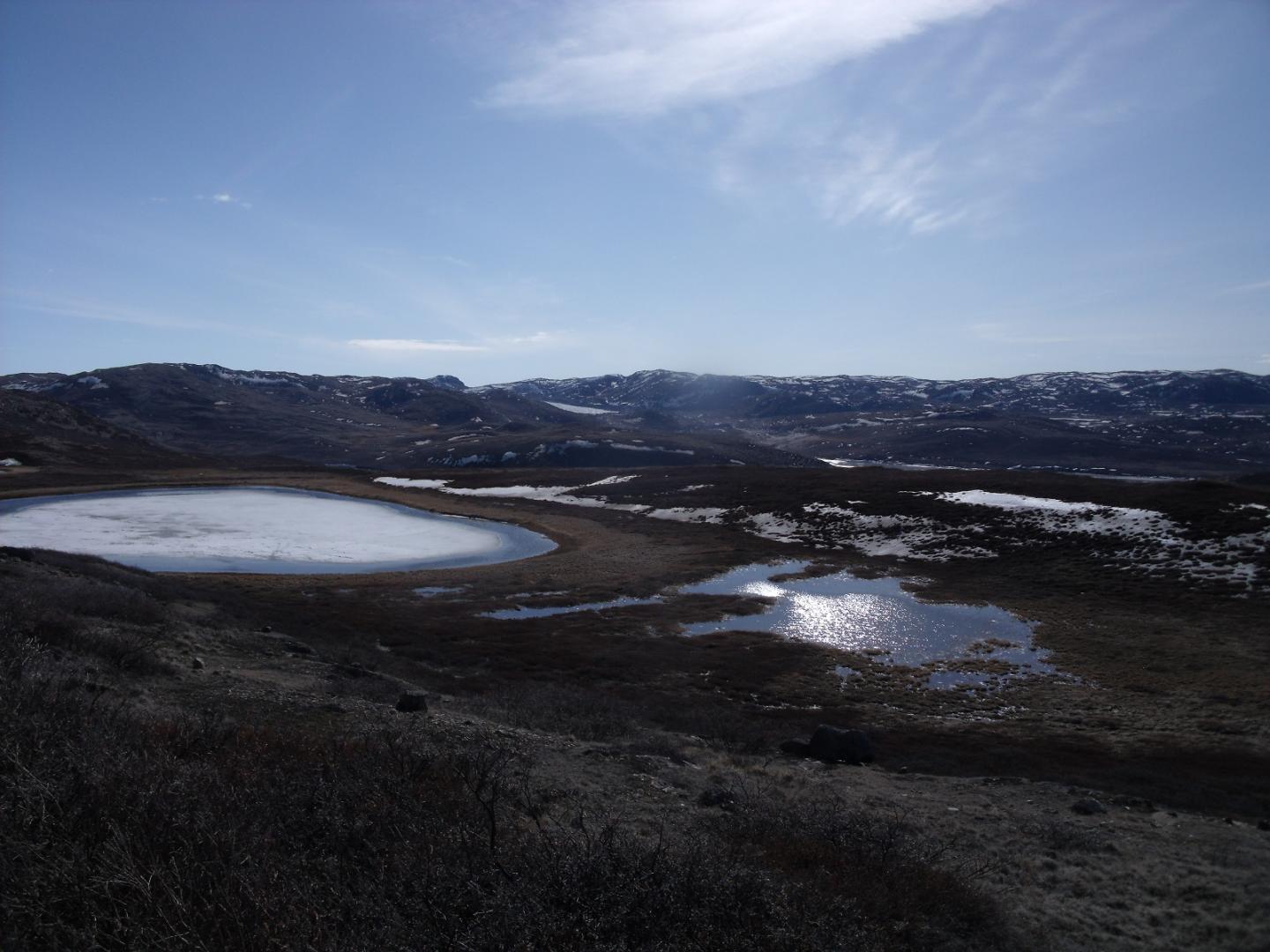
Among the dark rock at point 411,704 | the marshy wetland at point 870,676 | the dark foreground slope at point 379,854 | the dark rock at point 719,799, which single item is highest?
the dark foreground slope at point 379,854

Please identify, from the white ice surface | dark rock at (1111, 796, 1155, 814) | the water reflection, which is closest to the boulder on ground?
dark rock at (1111, 796, 1155, 814)

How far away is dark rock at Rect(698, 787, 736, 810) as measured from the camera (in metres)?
10.8

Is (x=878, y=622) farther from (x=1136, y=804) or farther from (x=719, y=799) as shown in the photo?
(x=719, y=799)

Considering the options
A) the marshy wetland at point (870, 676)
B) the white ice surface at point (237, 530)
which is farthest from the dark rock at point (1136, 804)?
the white ice surface at point (237, 530)

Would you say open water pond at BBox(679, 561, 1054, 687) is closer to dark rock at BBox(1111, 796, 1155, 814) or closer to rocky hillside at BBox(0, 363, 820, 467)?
dark rock at BBox(1111, 796, 1155, 814)

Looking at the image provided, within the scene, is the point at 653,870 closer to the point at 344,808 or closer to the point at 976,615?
the point at 344,808

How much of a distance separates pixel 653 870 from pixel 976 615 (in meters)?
33.2

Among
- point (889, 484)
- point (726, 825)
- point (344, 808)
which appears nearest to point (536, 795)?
point (726, 825)

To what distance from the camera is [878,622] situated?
3300cm

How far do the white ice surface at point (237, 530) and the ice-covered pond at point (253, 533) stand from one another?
0.07 meters

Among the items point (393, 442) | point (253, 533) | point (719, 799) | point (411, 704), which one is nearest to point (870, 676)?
point (719, 799)

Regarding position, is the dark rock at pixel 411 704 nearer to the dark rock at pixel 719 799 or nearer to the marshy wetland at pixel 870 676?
the marshy wetland at pixel 870 676

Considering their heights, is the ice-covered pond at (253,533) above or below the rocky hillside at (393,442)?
below

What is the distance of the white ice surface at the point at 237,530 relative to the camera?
1820 inches
